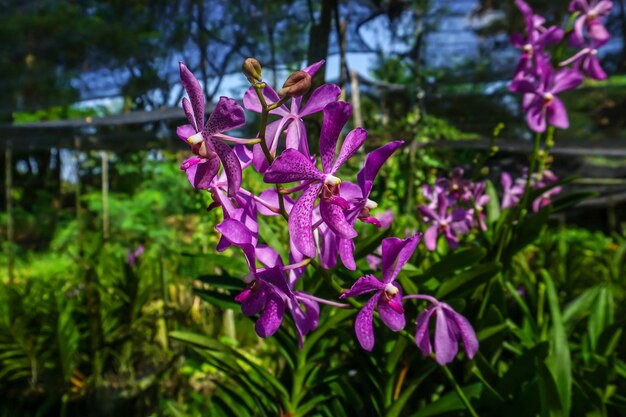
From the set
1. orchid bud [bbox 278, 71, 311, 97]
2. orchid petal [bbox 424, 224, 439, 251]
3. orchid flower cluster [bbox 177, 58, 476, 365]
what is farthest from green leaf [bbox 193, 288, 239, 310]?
orchid bud [bbox 278, 71, 311, 97]

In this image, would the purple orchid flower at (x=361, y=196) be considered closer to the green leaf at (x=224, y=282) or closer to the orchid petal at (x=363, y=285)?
the orchid petal at (x=363, y=285)

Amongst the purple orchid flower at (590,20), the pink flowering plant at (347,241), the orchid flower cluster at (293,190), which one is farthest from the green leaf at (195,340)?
the purple orchid flower at (590,20)

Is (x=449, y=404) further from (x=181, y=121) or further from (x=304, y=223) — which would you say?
(x=181, y=121)

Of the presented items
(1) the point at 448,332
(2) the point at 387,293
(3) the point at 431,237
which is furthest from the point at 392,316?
(3) the point at 431,237

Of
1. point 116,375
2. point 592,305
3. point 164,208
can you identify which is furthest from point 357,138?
point 164,208

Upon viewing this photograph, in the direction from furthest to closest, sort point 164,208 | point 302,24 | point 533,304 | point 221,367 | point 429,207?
point 164,208
point 302,24
point 533,304
point 429,207
point 221,367

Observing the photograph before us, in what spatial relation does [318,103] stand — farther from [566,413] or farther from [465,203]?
[465,203]
